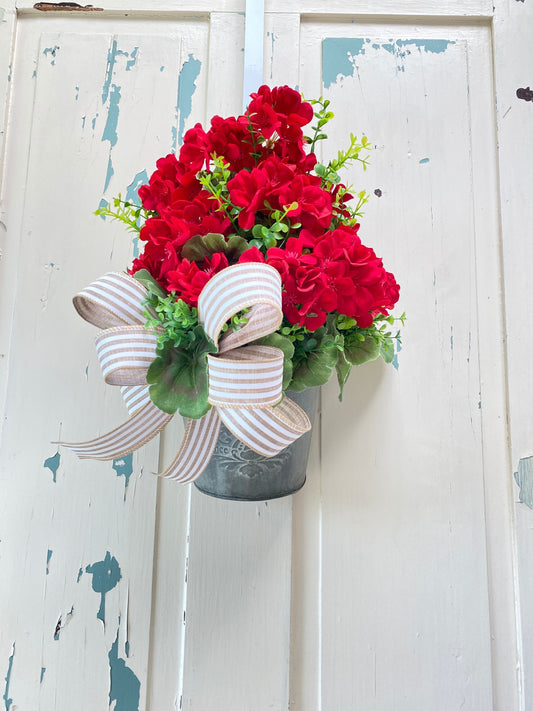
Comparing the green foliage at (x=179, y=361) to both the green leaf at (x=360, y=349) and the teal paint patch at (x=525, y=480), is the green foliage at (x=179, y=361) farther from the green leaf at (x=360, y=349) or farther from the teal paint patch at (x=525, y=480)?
the teal paint patch at (x=525, y=480)

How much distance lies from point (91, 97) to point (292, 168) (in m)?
0.41

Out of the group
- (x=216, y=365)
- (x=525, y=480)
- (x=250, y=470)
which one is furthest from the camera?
(x=525, y=480)

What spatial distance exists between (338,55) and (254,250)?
444 millimetres

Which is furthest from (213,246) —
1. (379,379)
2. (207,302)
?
(379,379)

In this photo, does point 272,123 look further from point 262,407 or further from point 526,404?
point 526,404

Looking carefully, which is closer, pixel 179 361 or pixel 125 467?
pixel 179 361

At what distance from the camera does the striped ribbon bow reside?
370 millimetres

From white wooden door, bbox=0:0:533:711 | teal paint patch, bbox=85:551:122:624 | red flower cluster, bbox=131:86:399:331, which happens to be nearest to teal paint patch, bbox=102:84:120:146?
white wooden door, bbox=0:0:533:711

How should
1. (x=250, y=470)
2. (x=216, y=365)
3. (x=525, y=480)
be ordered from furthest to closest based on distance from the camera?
(x=525, y=480) < (x=250, y=470) < (x=216, y=365)

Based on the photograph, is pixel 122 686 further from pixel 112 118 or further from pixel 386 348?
pixel 112 118

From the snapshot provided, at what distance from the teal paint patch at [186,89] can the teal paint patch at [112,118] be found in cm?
8

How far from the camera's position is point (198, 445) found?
0.45 meters

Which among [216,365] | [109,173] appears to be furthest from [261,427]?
[109,173]

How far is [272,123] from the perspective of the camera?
0.44 m
